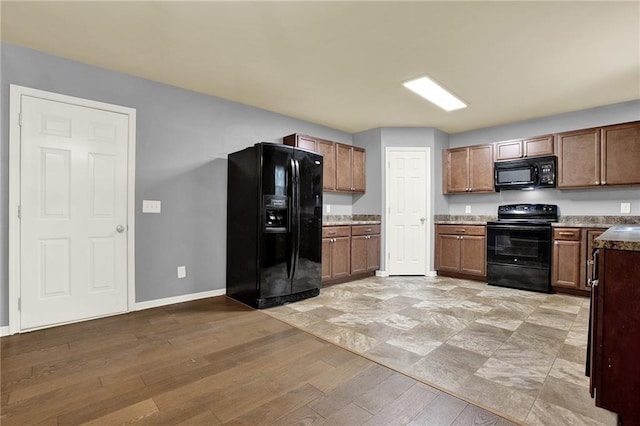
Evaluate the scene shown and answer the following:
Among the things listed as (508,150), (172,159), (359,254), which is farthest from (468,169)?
(172,159)

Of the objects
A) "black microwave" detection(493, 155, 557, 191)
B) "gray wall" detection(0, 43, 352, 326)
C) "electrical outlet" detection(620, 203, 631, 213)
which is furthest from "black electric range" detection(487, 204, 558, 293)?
"gray wall" detection(0, 43, 352, 326)

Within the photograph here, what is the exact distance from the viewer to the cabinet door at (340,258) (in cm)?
443

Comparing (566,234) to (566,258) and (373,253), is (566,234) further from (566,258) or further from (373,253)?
(373,253)

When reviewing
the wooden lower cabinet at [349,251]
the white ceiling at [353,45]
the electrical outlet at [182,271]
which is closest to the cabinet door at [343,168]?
the wooden lower cabinet at [349,251]

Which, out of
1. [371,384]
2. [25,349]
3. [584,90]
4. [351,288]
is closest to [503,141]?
[584,90]

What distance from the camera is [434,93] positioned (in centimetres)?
371

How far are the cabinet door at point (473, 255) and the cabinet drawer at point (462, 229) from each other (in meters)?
0.08

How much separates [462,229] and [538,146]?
5.25 feet

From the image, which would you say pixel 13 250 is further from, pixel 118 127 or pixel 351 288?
pixel 351 288

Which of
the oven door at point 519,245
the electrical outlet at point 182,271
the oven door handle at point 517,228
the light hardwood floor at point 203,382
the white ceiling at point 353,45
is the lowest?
the light hardwood floor at point 203,382

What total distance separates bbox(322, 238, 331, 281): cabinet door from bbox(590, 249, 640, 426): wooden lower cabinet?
10.2 ft

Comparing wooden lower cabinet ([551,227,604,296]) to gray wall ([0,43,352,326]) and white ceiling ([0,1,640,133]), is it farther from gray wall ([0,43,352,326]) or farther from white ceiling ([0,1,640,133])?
gray wall ([0,43,352,326])

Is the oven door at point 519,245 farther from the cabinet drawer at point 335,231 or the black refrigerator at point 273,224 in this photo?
the black refrigerator at point 273,224

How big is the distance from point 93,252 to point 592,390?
13.0 ft
